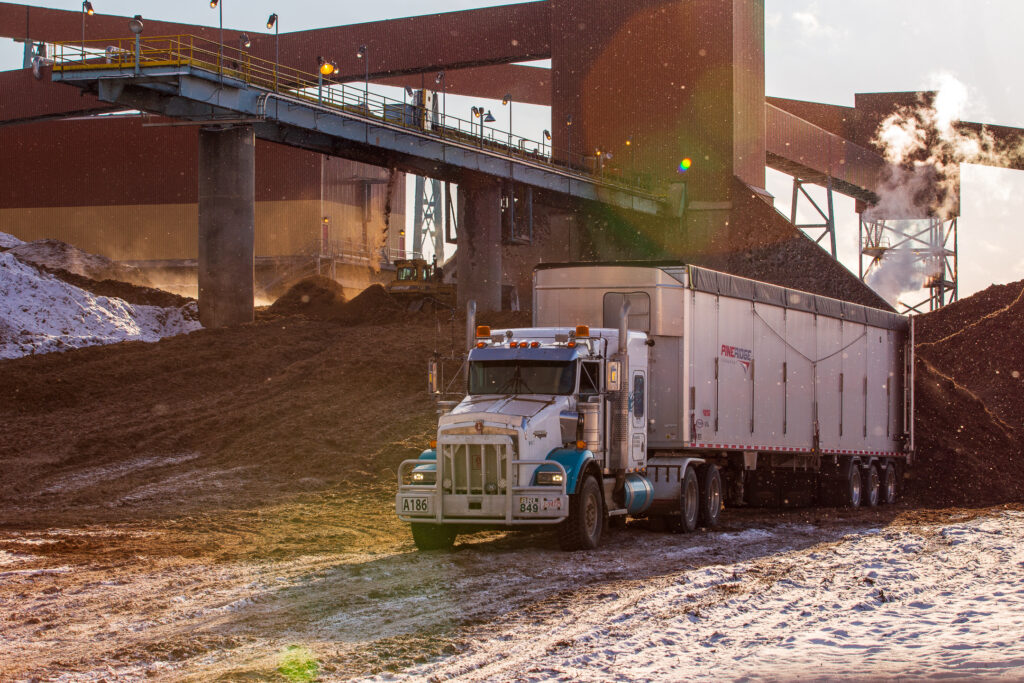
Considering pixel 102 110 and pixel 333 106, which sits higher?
pixel 102 110

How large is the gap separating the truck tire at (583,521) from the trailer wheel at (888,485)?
13.8 meters

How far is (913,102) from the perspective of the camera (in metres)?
68.8

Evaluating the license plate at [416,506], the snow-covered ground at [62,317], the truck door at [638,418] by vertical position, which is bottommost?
the license plate at [416,506]

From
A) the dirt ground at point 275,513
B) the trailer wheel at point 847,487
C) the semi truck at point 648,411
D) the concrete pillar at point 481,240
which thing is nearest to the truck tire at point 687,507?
the semi truck at point 648,411

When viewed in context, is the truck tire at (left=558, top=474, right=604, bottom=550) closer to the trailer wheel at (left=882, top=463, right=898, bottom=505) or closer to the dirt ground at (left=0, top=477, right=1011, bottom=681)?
the dirt ground at (left=0, top=477, right=1011, bottom=681)

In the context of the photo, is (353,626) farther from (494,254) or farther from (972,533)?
(494,254)

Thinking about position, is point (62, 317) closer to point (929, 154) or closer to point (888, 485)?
point (888, 485)

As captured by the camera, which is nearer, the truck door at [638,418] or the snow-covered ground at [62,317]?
the truck door at [638,418]

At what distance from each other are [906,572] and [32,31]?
2730 inches

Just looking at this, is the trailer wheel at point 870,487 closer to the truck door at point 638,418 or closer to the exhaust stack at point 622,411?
the truck door at point 638,418

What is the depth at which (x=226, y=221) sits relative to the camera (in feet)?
140

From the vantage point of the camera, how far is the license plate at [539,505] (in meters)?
15.8

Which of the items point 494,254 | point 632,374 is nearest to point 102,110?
point 494,254

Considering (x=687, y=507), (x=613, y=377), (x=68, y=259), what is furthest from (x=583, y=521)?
(x=68, y=259)
